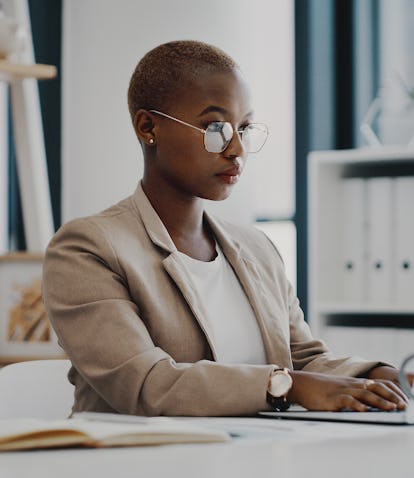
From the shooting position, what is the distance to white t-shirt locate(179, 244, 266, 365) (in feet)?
5.08

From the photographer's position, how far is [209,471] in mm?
713

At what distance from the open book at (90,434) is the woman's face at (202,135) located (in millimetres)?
755

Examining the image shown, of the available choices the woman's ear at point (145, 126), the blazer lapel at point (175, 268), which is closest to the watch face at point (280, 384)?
the blazer lapel at point (175, 268)

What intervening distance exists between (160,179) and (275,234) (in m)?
1.90

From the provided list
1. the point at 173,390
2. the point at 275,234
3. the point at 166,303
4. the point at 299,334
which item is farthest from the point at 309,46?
the point at 173,390

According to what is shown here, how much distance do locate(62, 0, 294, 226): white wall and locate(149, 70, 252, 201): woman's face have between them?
1677 millimetres

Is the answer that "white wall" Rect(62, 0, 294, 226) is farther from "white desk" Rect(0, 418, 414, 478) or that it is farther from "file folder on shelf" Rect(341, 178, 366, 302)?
"white desk" Rect(0, 418, 414, 478)

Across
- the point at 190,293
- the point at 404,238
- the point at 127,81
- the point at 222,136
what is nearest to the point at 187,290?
the point at 190,293

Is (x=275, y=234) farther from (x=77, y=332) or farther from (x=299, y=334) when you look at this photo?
(x=77, y=332)

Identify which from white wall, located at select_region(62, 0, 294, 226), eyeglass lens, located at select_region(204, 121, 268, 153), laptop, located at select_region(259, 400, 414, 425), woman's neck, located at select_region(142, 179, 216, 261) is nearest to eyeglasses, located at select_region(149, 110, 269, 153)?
eyeglass lens, located at select_region(204, 121, 268, 153)

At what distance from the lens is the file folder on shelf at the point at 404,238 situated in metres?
2.77

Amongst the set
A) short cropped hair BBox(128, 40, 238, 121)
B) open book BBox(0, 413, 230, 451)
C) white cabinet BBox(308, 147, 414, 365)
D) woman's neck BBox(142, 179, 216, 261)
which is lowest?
white cabinet BBox(308, 147, 414, 365)

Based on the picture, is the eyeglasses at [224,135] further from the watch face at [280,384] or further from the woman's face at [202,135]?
the watch face at [280,384]

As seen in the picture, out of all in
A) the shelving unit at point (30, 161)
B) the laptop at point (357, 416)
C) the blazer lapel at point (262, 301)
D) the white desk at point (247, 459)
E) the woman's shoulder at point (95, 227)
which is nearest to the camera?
the white desk at point (247, 459)
